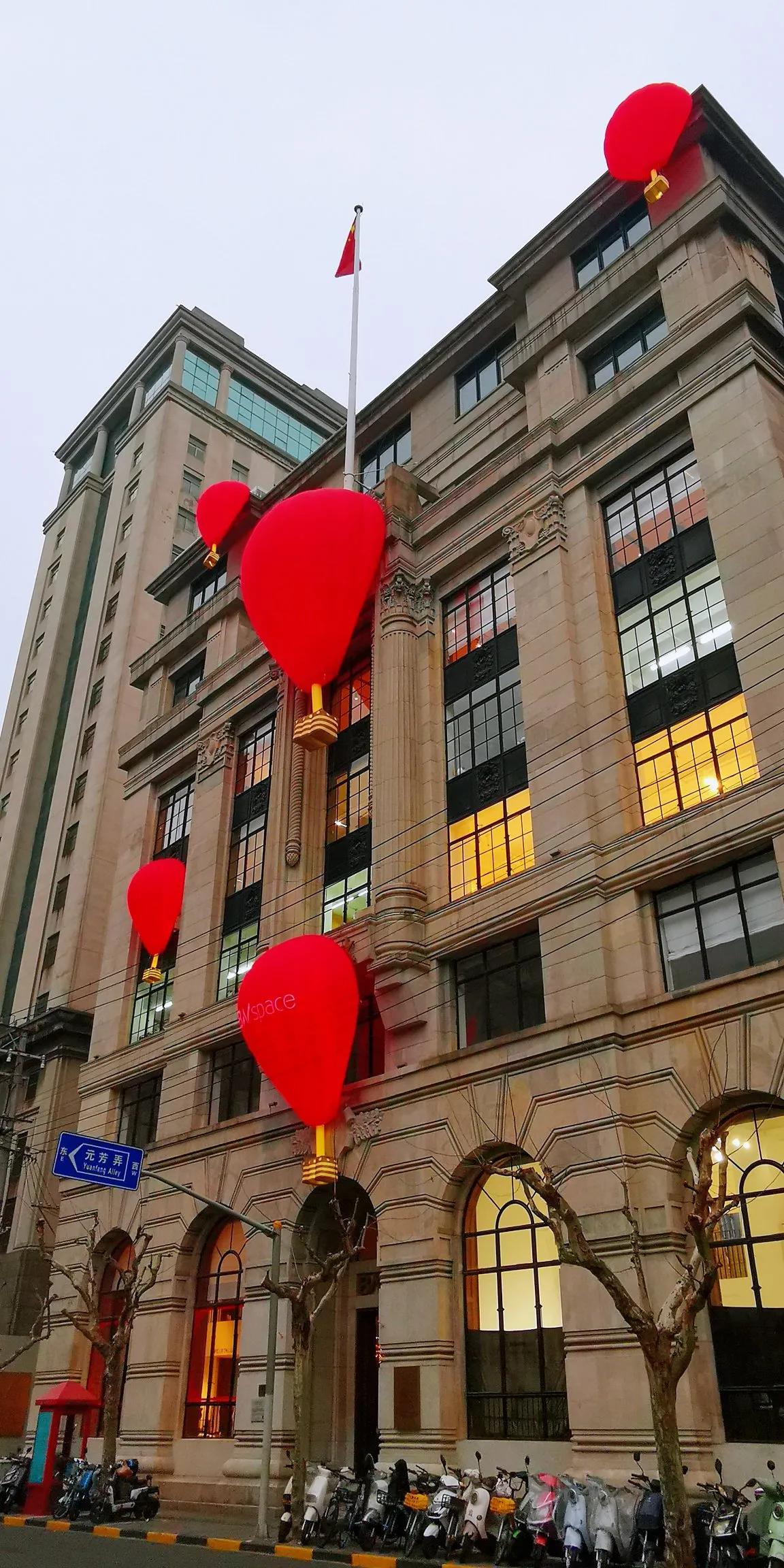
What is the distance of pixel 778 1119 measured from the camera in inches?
739

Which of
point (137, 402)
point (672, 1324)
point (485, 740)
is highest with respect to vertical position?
point (137, 402)

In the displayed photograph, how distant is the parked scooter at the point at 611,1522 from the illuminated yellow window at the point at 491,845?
11892 mm

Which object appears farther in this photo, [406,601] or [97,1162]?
[406,601]

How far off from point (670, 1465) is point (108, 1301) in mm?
25492

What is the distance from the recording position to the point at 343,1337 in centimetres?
2734

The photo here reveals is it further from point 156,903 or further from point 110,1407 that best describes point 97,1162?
point 156,903

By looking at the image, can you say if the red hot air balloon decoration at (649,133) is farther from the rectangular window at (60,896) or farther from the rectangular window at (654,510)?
the rectangular window at (60,896)

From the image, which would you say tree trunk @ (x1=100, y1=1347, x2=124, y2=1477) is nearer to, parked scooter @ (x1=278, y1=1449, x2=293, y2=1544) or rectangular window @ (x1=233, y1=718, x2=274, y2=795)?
parked scooter @ (x1=278, y1=1449, x2=293, y2=1544)

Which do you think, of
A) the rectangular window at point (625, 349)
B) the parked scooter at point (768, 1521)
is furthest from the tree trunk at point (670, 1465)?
the rectangular window at point (625, 349)

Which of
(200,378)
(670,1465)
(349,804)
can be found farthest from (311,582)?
(200,378)

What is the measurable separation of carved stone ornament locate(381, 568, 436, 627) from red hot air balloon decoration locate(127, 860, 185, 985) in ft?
38.3

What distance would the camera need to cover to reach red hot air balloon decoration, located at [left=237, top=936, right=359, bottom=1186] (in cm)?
2367

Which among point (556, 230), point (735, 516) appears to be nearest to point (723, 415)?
point (735, 516)

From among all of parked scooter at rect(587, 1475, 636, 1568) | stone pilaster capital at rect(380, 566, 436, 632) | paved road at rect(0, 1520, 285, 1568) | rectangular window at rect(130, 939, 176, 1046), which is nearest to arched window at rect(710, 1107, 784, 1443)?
parked scooter at rect(587, 1475, 636, 1568)
